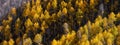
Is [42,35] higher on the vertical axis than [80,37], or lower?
higher

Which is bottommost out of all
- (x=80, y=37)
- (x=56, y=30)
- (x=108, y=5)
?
(x=80, y=37)

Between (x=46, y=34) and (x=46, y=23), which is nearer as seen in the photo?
(x=46, y=34)

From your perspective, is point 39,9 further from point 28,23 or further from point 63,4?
point 28,23

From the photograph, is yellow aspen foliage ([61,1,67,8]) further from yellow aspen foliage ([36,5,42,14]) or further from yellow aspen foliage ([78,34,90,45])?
yellow aspen foliage ([78,34,90,45])

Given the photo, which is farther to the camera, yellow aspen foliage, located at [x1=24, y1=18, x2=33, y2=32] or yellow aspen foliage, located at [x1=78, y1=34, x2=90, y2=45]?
yellow aspen foliage, located at [x1=24, y1=18, x2=33, y2=32]

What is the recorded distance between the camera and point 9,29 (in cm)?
16375

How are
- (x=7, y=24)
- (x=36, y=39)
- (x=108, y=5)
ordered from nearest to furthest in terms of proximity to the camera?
(x=36, y=39) → (x=108, y=5) → (x=7, y=24)

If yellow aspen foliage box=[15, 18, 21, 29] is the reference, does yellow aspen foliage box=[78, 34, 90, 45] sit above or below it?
below

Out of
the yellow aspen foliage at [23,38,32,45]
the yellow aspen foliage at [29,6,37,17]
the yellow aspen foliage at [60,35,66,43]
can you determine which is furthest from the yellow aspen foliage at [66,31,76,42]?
the yellow aspen foliage at [29,6,37,17]

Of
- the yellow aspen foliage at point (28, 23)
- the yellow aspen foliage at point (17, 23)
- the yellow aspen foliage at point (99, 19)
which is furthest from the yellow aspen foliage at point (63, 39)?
the yellow aspen foliage at point (17, 23)

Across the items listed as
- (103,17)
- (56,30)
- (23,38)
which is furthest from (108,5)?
(23,38)

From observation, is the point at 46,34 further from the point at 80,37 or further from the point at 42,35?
the point at 80,37

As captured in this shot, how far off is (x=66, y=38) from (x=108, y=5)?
1073 inches

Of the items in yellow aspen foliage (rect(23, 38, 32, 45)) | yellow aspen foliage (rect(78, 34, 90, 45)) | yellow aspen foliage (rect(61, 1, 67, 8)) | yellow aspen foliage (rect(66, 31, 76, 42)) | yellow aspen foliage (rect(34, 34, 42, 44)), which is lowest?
yellow aspen foliage (rect(78, 34, 90, 45))
